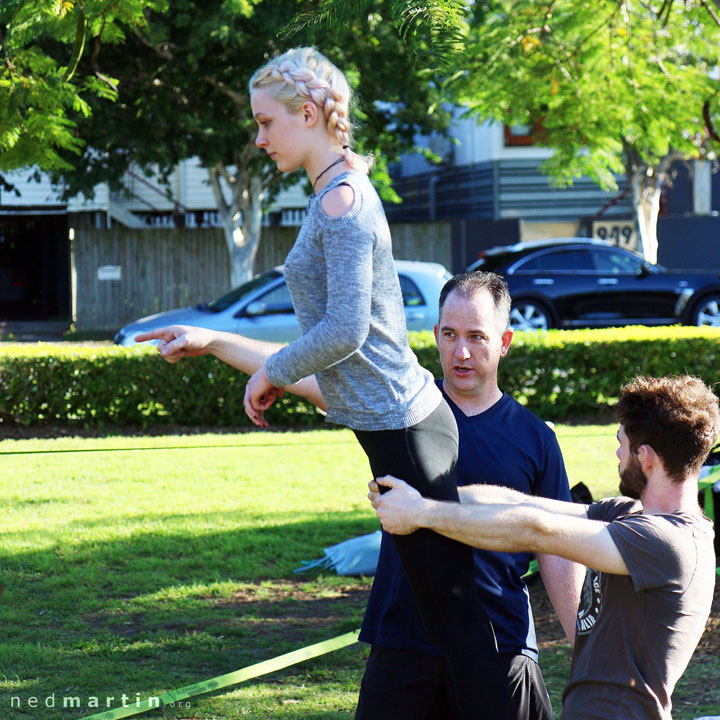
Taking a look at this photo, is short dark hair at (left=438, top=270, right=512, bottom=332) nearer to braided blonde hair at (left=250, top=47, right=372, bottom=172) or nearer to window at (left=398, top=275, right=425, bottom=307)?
braided blonde hair at (left=250, top=47, right=372, bottom=172)

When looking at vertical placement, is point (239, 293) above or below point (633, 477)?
above

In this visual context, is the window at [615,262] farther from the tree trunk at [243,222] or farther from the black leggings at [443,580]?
the black leggings at [443,580]

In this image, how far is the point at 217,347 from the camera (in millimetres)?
2775

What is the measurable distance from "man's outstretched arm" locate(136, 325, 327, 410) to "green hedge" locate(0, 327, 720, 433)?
26.6ft

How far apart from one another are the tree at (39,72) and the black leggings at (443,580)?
3060 millimetres

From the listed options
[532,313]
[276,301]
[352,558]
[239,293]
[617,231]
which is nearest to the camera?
[352,558]

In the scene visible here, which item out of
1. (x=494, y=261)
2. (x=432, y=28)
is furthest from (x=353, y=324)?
(x=494, y=261)

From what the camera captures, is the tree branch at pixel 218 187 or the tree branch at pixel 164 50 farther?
the tree branch at pixel 218 187

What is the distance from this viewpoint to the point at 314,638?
5184 mm

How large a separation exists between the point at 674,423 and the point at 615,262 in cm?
1580

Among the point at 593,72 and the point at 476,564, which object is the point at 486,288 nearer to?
Result: the point at 476,564

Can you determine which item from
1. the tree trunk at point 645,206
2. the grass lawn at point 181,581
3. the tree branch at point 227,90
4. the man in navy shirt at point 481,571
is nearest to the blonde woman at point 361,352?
the man in navy shirt at point 481,571

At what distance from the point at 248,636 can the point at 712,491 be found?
2.57 m

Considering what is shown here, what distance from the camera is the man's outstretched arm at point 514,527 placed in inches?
89.1
